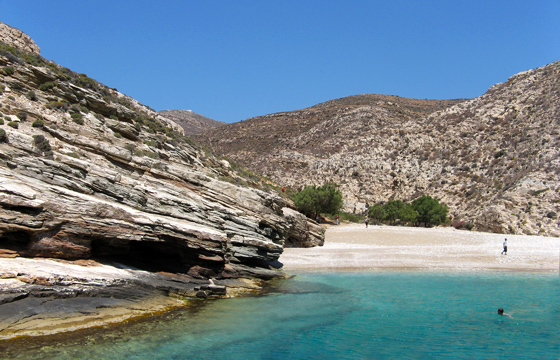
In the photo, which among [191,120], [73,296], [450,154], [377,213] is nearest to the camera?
[73,296]

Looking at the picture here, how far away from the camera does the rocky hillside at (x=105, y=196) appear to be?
43.6ft

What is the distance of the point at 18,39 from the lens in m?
29.8

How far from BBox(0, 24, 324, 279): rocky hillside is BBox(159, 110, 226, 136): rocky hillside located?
111084 millimetres

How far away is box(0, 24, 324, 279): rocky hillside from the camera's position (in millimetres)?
13281

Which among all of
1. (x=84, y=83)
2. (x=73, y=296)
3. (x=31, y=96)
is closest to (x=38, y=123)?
(x=31, y=96)

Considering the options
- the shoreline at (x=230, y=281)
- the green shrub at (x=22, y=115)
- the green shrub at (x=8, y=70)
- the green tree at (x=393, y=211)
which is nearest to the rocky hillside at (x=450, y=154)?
the green tree at (x=393, y=211)

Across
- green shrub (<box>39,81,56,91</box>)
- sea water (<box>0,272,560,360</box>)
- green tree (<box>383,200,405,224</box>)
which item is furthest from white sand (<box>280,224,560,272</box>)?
green shrub (<box>39,81,56,91</box>)

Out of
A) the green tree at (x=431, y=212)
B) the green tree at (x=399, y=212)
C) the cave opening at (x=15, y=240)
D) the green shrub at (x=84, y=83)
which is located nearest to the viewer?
the cave opening at (x=15, y=240)

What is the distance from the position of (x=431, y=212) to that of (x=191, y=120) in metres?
117

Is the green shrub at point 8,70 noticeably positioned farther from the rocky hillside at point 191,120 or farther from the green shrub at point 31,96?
the rocky hillside at point 191,120

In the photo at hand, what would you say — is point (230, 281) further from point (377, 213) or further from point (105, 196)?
point (377, 213)

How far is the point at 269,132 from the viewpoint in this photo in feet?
313

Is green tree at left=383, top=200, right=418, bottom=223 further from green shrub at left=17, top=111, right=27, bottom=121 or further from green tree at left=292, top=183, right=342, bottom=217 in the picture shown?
green shrub at left=17, top=111, right=27, bottom=121

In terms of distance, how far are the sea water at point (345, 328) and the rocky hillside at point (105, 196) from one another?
3.14m
